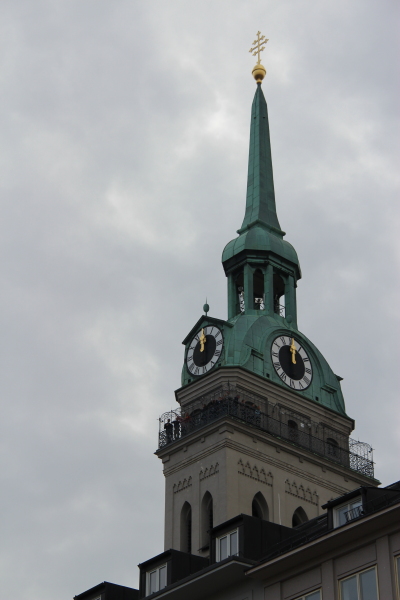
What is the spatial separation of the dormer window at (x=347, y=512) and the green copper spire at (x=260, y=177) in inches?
1607

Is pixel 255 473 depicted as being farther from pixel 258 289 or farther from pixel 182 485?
pixel 258 289

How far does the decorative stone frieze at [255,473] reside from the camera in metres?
70.4

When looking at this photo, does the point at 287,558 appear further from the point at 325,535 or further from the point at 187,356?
the point at 187,356

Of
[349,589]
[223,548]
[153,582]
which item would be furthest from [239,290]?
[349,589]

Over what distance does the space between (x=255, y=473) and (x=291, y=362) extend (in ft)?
26.7

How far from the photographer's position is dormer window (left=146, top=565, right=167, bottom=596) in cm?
5006

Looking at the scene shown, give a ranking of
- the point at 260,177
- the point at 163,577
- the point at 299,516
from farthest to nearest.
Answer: the point at 260,177 < the point at 299,516 < the point at 163,577

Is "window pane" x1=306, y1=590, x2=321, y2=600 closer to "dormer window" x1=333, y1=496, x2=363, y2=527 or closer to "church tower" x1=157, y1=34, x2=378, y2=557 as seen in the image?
"dormer window" x1=333, y1=496, x2=363, y2=527

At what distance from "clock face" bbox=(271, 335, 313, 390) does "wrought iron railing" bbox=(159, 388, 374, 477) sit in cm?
220

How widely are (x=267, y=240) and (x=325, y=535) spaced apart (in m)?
41.0

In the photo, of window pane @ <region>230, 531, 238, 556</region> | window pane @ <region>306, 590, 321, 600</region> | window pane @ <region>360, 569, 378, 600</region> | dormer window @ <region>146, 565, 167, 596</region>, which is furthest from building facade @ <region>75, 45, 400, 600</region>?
window pane @ <region>360, 569, 378, 600</region>

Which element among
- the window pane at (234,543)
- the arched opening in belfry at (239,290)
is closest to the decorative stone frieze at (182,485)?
the arched opening in belfry at (239,290)

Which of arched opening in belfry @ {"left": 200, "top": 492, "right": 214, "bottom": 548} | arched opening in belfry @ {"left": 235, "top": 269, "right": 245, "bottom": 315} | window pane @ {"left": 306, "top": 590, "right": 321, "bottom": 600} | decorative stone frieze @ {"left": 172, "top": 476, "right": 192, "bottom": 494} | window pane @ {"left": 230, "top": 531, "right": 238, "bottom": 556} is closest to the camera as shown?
window pane @ {"left": 306, "top": 590, "right": 321, "bottom": 600}

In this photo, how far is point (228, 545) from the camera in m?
47.5
